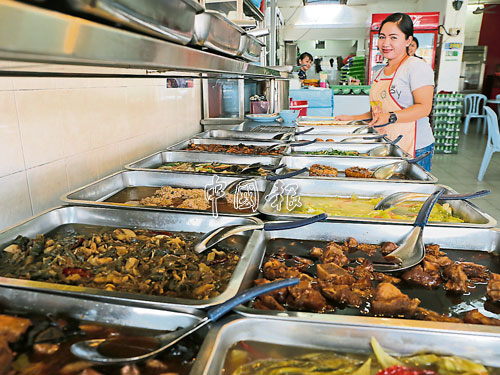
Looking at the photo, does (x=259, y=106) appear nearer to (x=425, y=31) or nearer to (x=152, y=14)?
(x=152, y=14)

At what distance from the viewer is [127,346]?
89 centimetres

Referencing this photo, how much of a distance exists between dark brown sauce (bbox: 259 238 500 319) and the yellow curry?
0.29 metres

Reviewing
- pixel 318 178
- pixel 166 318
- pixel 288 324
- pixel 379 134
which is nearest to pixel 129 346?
pixel 166 318

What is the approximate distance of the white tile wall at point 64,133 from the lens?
1.47 m

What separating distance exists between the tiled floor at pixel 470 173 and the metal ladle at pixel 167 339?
14.2ft

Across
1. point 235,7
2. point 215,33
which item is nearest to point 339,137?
Answer: point 235,7

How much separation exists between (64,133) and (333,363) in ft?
5.10

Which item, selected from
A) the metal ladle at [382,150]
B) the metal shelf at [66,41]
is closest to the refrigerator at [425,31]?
the metal ladle at [382,150]

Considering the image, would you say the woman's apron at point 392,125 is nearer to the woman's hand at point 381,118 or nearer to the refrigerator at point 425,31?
the woman's hand at point 381,118

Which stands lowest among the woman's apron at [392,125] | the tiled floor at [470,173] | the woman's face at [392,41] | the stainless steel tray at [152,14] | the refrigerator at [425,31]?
the tiled floor at [470,173]

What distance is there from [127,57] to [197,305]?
0.61 metres

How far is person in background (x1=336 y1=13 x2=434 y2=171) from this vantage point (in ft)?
9.91

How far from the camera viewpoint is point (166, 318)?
0.94 metres

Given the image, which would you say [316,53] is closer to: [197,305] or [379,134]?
[379,134]
